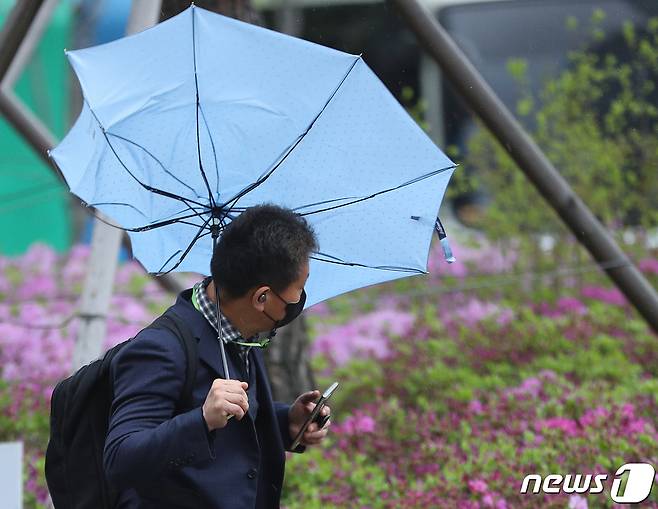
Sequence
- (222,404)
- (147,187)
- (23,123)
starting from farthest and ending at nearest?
(23,123) → (147,187) → (222,404)

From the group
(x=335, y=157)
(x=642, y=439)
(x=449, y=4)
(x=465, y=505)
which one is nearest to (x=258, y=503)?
(x=335, y=157)

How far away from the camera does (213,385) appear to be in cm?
213

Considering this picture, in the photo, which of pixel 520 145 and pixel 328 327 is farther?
pixel 328 327

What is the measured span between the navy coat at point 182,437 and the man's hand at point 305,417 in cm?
9

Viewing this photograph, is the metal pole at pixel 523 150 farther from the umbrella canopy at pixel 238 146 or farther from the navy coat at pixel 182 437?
the navy coat at pixel 182 437

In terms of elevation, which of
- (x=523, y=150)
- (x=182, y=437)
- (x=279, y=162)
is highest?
(x=523, y=150)

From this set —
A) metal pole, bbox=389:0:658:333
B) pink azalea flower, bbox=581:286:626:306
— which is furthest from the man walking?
pink azalea flower, bbox=581:286:626:306

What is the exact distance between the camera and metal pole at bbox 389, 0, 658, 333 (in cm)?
390

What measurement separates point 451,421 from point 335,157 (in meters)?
2.31

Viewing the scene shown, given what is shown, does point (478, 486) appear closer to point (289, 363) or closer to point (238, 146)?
point (289, 363)

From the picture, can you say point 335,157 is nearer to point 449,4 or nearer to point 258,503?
point 258,503

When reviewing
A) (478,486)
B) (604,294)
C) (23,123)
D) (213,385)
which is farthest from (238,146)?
(604,294)

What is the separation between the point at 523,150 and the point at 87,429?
2185mm

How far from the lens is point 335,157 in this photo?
8.59ft
